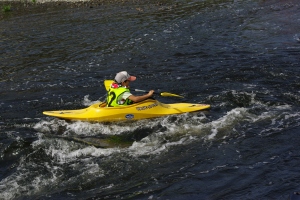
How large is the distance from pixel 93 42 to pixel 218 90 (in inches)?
328

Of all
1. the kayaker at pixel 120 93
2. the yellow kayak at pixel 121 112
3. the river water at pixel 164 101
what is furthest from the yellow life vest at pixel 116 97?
the river water at pixel 164 101

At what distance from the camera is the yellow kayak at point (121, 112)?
10.4 metres

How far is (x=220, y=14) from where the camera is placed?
2245 centimetres

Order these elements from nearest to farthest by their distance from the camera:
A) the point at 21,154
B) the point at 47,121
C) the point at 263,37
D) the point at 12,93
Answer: the point at 21,154, the point at 47,121, the point at 12,93, the point at 263,37

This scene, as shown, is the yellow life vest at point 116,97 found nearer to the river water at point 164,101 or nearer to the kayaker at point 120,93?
the kayaker at point 120,93

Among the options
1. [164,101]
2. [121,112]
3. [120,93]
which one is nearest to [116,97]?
[120,93]

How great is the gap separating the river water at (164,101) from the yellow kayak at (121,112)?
195 mm

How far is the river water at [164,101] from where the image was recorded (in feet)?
25.9

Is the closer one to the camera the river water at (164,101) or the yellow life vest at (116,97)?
the river water at (164,101)

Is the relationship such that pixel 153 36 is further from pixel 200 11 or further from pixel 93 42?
pixel 200 11

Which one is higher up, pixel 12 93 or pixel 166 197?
pixel 12 93

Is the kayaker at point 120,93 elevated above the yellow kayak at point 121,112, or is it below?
above

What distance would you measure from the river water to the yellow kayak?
19 centimetres

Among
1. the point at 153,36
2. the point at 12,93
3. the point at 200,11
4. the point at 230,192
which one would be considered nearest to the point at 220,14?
the point at 200,11
